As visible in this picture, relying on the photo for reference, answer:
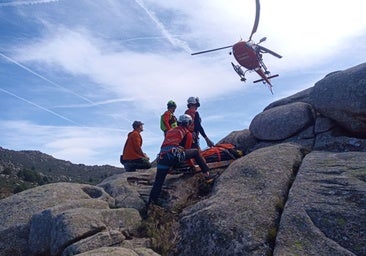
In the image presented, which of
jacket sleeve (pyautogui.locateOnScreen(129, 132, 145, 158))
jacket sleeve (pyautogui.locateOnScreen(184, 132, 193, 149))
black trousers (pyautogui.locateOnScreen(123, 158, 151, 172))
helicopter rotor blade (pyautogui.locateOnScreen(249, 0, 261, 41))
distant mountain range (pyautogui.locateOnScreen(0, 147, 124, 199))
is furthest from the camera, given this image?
distant mountain range (pyautogui.locateOnScreen(0, 147, 124, 199))

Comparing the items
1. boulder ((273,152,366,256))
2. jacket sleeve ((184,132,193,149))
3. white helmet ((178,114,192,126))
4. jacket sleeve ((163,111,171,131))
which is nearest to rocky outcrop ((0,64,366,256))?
boulder ((273,152,366,256))

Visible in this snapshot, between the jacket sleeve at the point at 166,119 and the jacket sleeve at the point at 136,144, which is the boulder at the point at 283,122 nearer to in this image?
the jacket sleeve at the point at 166,119

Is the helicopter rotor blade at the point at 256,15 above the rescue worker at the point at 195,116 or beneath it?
above

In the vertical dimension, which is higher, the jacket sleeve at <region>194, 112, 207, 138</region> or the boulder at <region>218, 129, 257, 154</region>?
the jacket sleeve at <region>194, 112, 207, 138</region>

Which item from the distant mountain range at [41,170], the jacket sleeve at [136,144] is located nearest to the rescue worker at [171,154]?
the jacket sleeve at [136,144]

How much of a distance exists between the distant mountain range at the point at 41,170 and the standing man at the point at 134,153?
3888 cm

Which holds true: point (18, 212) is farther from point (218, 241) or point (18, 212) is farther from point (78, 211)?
point (218, 241)

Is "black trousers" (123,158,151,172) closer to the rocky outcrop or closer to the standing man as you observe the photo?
the standing man

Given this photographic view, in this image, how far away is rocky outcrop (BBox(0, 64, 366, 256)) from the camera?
9.69m

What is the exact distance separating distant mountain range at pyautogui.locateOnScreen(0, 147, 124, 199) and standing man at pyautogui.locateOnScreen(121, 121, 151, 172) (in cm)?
3888

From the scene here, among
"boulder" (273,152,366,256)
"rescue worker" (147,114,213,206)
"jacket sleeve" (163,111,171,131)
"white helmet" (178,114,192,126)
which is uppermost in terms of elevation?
"jacket sleeve" (163,111,171,131)

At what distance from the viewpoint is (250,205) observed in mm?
11094

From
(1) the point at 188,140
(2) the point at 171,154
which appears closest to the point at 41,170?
(1) the point at 188,140

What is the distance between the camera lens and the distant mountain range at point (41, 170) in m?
57.5
